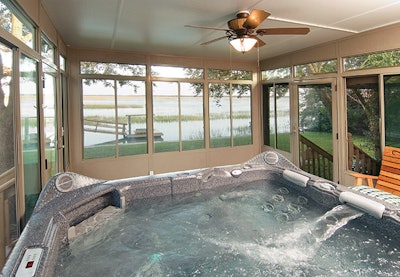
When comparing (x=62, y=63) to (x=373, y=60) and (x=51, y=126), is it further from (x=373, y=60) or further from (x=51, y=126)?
(x=373, y=60)

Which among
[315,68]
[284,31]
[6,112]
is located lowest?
[6,112]

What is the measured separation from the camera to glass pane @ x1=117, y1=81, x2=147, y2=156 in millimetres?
5000

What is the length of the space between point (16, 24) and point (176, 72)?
3540 millimetres

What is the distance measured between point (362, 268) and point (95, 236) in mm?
1904

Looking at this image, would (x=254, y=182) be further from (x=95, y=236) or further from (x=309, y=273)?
(x=95, y=236)

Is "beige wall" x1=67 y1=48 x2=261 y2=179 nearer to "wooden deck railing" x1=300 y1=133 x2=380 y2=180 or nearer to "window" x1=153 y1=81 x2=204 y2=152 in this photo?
"window" x1=153 y1=81 x2=204 y2=152

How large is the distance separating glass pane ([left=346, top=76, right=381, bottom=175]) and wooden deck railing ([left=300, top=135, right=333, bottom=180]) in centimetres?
40

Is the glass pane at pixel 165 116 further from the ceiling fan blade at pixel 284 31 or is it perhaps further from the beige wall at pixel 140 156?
the ceiling fan blade at pixel 284 31

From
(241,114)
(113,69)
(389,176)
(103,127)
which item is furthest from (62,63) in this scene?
(389,176)

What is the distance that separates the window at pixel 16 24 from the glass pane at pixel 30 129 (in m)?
0.18

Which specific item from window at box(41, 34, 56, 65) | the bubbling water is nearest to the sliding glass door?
the bubbling water

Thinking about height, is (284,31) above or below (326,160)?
above

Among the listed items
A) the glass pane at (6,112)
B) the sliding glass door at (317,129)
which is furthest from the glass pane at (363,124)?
the glass pane at (6,112)

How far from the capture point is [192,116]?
5.72 m
